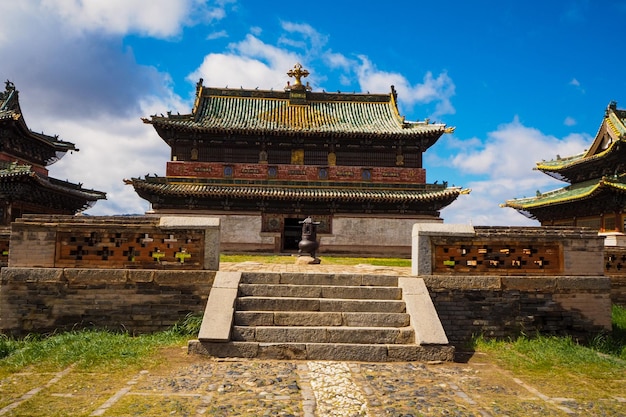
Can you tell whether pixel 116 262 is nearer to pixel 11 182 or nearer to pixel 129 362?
pixel 129 362

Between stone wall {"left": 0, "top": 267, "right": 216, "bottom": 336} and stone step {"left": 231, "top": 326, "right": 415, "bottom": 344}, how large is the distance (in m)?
1.67

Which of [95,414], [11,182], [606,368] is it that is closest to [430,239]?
[606,368]

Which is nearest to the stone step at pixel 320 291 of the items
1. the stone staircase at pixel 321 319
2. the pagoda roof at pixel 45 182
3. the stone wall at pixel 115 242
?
the stone staircase at pixel 321 319

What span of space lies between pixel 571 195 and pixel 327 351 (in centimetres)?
1929

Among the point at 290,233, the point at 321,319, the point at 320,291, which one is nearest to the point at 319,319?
the point at 321,319

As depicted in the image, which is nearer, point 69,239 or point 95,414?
point 95,414

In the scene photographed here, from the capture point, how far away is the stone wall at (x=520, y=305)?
8.77 m

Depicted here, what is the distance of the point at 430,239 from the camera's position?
9.12 m

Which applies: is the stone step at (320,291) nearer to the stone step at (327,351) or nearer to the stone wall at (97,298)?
the stone wall at (97,298)

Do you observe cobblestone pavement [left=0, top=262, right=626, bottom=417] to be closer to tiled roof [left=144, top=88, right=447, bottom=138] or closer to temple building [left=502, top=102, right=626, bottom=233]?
temple building [left=502, top=102, right=626, bottom=233]

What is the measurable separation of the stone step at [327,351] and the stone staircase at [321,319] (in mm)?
16

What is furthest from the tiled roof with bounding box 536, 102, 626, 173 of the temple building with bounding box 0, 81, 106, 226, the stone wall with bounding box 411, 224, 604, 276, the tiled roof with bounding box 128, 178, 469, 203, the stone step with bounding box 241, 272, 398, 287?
the temple building with bounding box 0, 81, 106, 226

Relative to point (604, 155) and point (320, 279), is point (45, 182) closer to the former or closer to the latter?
point (320, 279)

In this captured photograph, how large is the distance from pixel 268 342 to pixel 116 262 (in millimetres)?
3858
